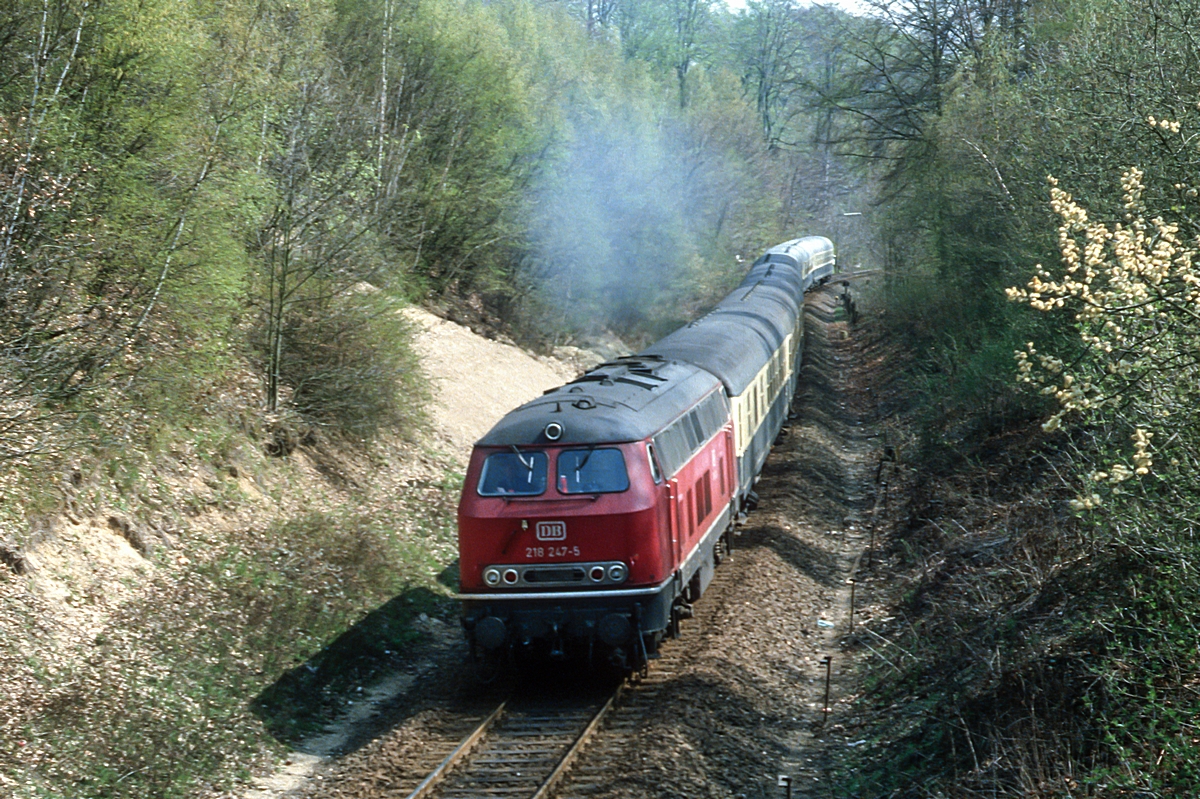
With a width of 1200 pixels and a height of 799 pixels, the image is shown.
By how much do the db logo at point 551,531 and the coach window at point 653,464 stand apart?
1089 millimetres

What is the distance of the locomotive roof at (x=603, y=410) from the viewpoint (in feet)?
37.6

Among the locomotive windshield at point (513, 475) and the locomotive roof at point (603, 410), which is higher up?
the locomotive roof at point (603, 410)

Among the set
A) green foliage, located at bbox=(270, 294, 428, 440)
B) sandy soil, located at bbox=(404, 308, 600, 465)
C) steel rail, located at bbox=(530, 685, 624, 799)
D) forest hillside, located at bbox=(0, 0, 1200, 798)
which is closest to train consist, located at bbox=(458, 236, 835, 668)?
steel rail, located at bbox=(530, 685, 624, 799)

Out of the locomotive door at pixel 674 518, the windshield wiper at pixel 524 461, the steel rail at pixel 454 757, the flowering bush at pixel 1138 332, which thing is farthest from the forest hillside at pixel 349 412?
the windshield wiper at pixel 524 461

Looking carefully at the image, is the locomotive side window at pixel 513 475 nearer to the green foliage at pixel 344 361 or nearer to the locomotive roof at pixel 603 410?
the locomotive roof at pixel 603 410

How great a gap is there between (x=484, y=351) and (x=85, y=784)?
2154 centimetres

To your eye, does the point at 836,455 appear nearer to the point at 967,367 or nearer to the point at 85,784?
the point at 967,367

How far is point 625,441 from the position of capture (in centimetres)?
1131

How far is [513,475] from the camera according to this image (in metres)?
11.4

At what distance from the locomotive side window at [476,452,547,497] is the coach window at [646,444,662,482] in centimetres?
107

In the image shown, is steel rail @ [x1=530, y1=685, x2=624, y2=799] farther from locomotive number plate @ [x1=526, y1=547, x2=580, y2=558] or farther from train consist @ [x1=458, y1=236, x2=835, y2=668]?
locomotive number plate @ [x1=526, y1=547, x2=580, y2=558]

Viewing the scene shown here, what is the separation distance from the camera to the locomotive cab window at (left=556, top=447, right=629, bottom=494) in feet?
36.9

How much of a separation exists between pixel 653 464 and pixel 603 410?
0.82 meters

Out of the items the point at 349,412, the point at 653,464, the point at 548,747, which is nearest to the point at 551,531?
the point at 653,464
